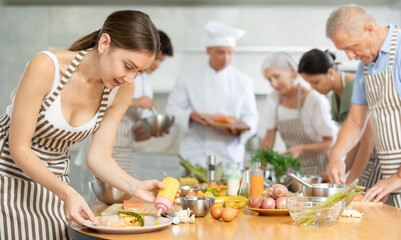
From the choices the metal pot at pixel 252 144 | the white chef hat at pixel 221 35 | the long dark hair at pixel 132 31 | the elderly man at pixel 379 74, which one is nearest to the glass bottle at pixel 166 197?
the long dark hair at pixel 132 31

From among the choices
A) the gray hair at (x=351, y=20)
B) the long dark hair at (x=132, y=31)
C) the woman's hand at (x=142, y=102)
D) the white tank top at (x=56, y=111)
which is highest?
the gray hair at (x=351, y=20)

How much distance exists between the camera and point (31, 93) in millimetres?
1826

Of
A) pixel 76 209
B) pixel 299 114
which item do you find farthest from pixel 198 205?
pixel 299 114

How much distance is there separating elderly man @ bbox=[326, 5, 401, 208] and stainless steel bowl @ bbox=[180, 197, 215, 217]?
0.97 metres

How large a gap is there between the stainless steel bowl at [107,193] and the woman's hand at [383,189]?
1117mm

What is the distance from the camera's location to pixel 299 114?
13.6ft

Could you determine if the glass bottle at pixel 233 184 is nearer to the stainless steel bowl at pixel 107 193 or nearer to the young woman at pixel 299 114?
the stainless steel bowl at pixel 107 193

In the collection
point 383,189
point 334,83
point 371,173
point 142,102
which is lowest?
point 371,173

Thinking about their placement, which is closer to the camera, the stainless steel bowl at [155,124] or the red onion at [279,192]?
the red onion at [279,192]

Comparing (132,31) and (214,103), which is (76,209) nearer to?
(132,31)

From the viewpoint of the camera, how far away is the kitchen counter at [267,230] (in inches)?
62.0

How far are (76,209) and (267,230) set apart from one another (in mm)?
636

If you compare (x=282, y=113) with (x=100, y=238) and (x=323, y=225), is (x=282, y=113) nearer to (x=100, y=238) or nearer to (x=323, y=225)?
(x=323, y=225)

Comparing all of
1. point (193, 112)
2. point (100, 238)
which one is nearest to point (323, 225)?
point (100, 238)
